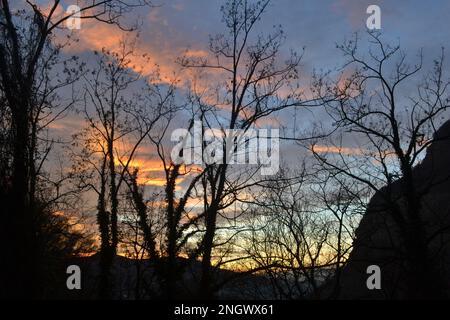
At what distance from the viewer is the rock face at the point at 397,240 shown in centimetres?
2055

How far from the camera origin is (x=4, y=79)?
45.4 feet

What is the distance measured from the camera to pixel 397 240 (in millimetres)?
46094

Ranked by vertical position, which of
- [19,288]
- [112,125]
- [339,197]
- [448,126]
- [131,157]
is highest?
[448,126]

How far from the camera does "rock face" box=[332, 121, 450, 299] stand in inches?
809

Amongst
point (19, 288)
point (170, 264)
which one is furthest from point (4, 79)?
point (170, 264)
